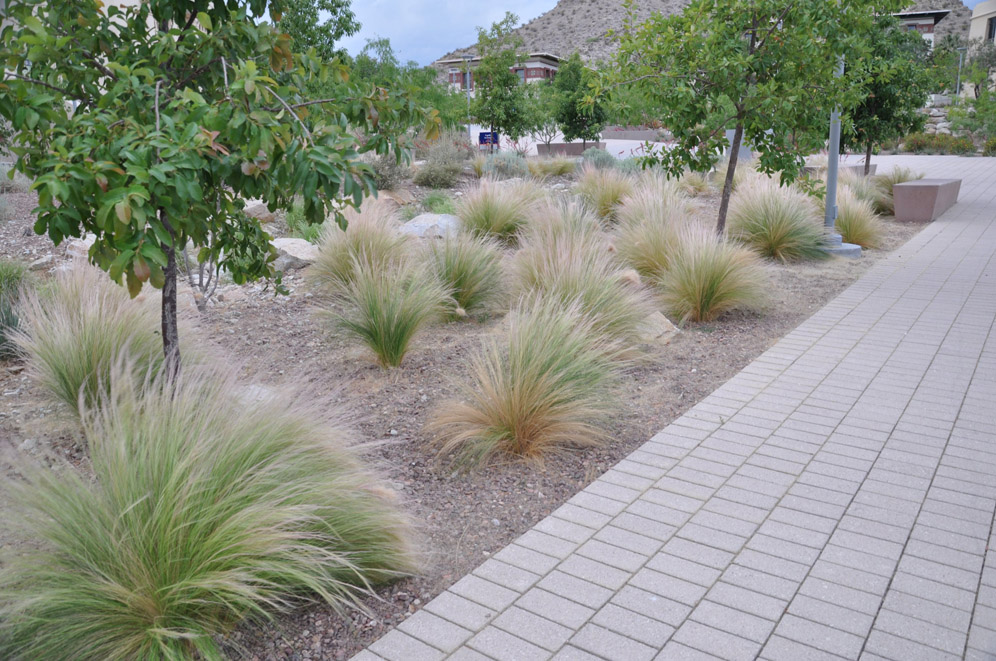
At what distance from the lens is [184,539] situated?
8.98 ft

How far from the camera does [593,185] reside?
12.9 m

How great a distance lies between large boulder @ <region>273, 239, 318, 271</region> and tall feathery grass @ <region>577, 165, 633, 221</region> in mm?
4204

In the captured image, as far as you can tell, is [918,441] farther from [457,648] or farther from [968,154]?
[968,154]

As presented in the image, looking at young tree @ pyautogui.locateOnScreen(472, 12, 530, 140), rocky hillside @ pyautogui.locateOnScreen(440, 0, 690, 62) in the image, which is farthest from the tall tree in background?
rocky hillside @ pyautogui.locateOnScreen(440, 0, 690, 62)

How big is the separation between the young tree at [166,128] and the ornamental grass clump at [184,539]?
0.67 m

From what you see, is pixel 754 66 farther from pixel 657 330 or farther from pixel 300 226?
pixel 300 226

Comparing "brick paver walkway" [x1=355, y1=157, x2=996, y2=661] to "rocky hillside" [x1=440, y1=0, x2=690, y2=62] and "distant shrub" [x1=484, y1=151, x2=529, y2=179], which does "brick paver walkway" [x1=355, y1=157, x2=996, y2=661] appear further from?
"rocky hillside" [x1=440, y1=0, x2=690, y2=62]

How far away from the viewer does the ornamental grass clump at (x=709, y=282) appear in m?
7.45

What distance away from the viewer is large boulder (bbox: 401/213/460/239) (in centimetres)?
1007

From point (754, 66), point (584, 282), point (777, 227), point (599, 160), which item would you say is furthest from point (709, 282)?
point (599, 160)

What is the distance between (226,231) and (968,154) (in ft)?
127

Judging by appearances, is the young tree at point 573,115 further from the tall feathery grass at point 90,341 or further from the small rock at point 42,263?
the tall feathery grass at point 90,341

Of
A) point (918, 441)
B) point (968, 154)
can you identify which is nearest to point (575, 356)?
point (918, 441)

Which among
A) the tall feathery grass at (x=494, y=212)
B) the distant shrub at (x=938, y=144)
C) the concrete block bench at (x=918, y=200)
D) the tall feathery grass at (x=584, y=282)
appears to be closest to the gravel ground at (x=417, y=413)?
the tall feathery grass at (x=584, y=282)
